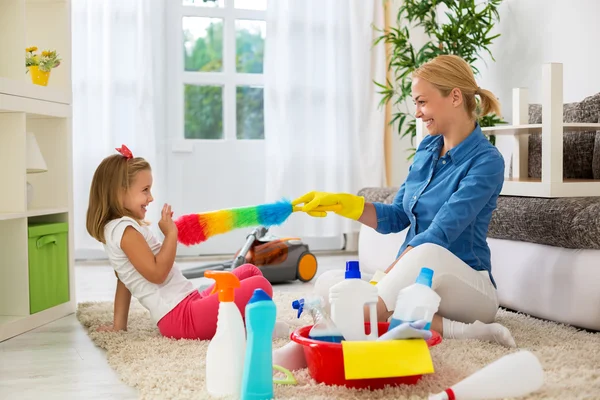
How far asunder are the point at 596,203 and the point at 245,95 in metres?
2.68

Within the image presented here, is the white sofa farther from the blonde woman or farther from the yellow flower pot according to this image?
the yellow flower pot

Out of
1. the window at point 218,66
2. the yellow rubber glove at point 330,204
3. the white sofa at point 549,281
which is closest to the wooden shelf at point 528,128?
the white sofa at point 549,281

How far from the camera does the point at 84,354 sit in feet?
6.13

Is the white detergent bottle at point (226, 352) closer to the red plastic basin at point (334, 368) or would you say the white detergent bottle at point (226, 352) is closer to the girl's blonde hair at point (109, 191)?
the red plastic basin at point (334, 368)

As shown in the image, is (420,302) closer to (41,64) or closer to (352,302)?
(352,302)

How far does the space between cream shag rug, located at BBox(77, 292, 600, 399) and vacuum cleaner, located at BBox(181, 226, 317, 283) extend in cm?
85

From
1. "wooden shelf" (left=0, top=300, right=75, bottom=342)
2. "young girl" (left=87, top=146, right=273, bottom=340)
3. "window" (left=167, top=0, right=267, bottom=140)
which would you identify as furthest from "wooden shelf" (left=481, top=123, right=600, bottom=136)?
"window" (left=167, top=0, right=267, bottom=140)

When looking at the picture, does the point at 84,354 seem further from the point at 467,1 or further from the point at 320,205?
the point at 467,1

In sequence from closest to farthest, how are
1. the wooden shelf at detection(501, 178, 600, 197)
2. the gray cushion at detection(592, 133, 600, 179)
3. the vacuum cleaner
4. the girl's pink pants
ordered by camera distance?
1. the girl's pink pants
2. the wooden shelf at detection(501, 178, 600, 197)
3. the gray cushion at detection(592, 133, 600, 179)
4. the vacuum cleaner

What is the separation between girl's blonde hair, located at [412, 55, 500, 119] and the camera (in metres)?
1.94

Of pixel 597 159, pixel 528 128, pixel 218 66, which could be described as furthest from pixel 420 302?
pixel 218 66

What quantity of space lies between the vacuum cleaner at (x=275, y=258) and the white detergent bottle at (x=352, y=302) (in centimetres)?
167

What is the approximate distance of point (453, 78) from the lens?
1942 mm

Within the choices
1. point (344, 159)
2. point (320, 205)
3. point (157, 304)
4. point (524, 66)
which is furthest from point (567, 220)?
point (344, 159)
